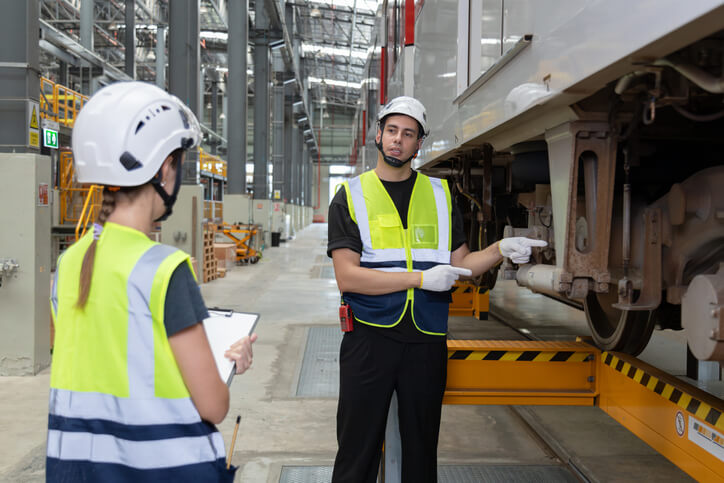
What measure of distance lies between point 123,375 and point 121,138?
0.49 meters

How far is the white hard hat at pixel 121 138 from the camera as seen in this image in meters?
1.30

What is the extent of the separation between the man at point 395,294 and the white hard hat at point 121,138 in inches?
47.7

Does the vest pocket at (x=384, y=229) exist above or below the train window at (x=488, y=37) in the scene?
below

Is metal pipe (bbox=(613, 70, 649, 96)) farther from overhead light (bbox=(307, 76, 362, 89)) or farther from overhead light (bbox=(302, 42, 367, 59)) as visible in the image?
overhead light (bbox=(307, 76, 362, 89))

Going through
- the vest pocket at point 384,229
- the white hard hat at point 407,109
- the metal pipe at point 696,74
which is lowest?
the vest pocket at point 384,229

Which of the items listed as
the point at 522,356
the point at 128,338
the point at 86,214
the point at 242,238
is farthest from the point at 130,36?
the point at 128,338

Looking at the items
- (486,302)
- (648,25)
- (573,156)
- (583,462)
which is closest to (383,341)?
(573,156)

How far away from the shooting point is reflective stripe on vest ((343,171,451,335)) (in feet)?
8.05

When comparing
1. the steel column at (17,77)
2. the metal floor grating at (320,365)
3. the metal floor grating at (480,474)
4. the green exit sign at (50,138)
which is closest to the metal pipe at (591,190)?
the metal floor grating at (480,474)

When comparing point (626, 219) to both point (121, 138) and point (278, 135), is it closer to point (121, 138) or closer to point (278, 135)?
point (121, 138)

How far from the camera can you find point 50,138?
10508 mm

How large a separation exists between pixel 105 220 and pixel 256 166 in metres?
19.6

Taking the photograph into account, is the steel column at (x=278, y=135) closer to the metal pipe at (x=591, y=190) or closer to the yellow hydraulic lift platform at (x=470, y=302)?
the yellow hydraulic lift platform at (x=470, y=302)

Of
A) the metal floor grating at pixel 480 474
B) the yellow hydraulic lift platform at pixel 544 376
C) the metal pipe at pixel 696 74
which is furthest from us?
the metal floor grating at pixel 480 474
